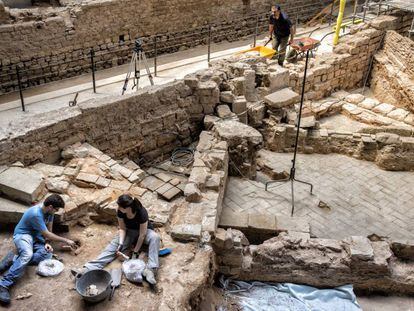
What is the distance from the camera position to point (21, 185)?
6.55 m

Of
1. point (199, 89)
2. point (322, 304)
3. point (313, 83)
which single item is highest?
point (199, 89)

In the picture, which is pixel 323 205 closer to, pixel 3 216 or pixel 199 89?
pixel 199 89

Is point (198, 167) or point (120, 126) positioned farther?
point (120, 126)

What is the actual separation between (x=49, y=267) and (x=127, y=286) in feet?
3.41

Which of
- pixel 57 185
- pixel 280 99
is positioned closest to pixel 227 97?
pixel 280 99

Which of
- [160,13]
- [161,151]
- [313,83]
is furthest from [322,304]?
[160,13]

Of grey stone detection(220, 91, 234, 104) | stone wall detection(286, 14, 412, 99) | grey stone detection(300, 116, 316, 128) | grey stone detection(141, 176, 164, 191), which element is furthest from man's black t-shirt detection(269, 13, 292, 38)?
grey stone detection(141, 176, 164, 191)

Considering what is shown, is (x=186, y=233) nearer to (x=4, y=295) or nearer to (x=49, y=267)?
(x=49, y=267)

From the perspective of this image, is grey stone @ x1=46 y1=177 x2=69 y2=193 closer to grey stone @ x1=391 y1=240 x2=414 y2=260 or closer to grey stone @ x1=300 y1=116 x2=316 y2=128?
grey stone @ x1=391 y1=240 x2=414 y2=260

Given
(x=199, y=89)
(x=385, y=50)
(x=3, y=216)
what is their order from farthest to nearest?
1. (x=385, y=50)
2. (x=199, y=89)
3. (x=3, y=216)

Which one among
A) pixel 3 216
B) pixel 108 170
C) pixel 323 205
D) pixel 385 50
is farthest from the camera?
pixel 385 50

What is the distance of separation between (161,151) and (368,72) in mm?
8176

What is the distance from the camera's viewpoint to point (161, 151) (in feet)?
30.9

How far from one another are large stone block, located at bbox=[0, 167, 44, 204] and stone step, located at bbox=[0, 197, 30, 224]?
119 mm
